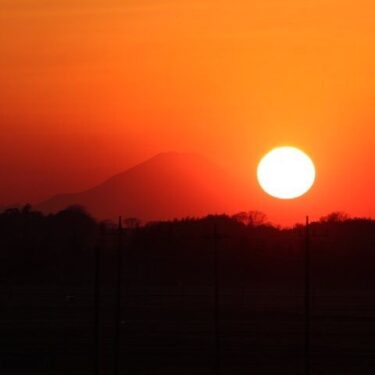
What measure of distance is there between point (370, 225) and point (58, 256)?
17.7m

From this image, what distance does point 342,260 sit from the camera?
194 feet

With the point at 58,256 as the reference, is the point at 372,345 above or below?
below

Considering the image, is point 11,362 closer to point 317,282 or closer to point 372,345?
point 372,345

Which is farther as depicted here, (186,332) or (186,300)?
(186,300)

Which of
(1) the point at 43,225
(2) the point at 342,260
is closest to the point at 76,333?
(2) the point at 342,260

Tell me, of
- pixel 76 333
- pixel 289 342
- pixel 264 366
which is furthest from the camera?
pixel 76 333

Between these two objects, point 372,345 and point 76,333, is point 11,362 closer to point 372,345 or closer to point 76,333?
point 76,333

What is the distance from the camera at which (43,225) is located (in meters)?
86.4

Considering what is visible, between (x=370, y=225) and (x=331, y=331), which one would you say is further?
(x=370, y=225)

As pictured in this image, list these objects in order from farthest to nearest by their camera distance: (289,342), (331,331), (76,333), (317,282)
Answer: (317,282)
(331,331)
(76,333)
(289,342)

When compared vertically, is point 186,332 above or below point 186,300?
below

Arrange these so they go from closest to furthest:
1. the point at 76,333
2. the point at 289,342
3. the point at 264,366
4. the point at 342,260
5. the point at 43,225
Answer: the point at 264,366 < the point at 289,342 < the point at 76,333 < the point at 342,260 < the point at 43,225

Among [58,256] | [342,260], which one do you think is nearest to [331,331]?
[342,260]

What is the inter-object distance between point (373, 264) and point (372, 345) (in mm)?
26518
